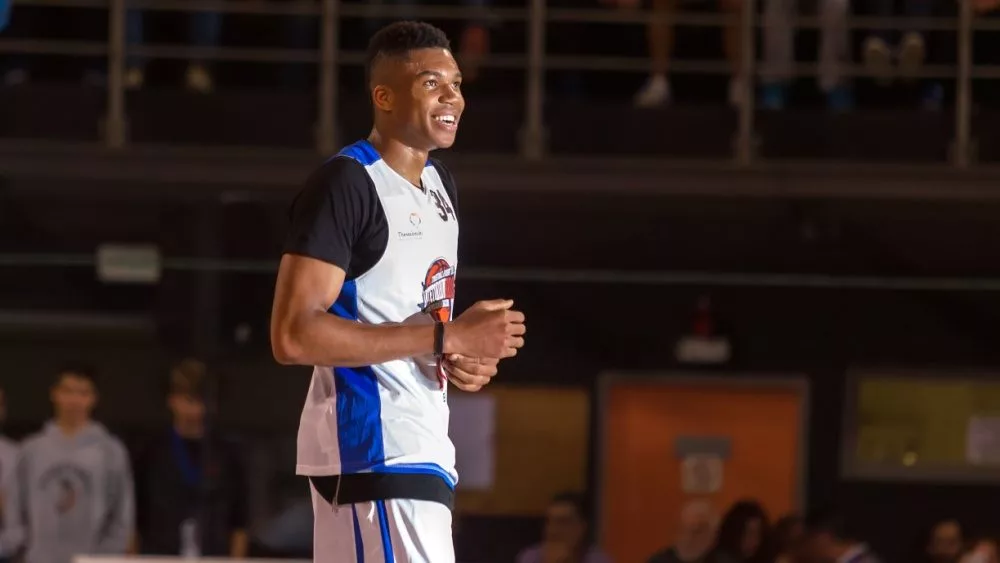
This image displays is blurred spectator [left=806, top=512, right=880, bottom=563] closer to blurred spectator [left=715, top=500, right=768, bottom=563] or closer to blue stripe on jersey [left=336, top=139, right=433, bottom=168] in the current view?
blurred spectator [left=715, top=500, right=768, bottom=563]

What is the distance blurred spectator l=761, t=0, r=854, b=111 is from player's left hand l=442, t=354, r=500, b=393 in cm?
693

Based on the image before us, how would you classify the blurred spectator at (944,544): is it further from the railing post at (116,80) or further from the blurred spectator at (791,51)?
the railing post at (116,80)

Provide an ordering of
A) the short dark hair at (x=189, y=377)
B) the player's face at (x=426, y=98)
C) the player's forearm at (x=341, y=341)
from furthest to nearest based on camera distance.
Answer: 1. the short dark hair at (x=189, y=377)
2. the player's face at (x=426, y=98)
3. the player's forearm at (x=341, y=341)

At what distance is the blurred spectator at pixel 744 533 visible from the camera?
29.0ft

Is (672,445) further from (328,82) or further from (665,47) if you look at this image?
(328,82)

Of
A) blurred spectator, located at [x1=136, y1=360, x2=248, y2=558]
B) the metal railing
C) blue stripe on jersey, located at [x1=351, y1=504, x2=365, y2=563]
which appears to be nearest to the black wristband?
blue stripe on jersey, located at [x1=351, y1=504, x2=365, y2=563]

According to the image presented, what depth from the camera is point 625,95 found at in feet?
35.4

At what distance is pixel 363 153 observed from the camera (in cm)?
341

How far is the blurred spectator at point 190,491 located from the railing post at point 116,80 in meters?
1.64

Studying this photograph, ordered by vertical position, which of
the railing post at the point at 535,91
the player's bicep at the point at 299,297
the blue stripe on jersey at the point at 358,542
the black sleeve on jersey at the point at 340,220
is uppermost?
the railing post at the point at 535,91

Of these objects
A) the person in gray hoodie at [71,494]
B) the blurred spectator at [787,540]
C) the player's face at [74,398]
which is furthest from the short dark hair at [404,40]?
the player's face at [74,398]

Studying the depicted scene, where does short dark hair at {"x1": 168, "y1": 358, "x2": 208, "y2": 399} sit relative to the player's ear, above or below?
below

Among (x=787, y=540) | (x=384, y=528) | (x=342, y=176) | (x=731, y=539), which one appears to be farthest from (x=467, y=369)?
(x=787, y=540)

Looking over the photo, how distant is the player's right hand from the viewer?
3.28 metres
